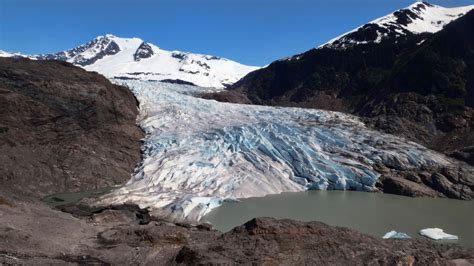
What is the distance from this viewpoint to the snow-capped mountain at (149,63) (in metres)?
105

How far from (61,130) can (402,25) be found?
177ft

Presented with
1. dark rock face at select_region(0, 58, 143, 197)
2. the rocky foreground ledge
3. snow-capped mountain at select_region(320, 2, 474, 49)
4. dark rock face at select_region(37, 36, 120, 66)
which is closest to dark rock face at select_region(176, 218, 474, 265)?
the rocky foreground ledge

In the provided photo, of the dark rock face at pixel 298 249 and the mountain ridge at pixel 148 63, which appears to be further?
the mountain ridge at pixel 148 63

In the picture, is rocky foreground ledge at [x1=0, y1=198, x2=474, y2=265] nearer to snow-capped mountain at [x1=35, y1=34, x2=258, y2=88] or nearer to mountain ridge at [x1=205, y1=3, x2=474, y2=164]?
mountain ridge at [x1=205, y1=3, x2=474, y2=164]

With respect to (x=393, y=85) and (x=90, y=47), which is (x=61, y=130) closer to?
(x=393, y=85)

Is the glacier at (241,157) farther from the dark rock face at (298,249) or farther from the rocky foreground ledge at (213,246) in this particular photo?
the dark rock face at (298,249)

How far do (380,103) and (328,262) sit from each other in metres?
32.9

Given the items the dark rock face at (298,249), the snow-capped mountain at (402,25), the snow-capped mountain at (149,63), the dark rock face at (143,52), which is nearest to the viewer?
the dark rock face at (298,249)

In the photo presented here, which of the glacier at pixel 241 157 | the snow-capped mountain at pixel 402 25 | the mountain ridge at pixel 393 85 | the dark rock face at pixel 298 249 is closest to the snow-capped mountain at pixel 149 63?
the mountain ridge at pixel 393 85

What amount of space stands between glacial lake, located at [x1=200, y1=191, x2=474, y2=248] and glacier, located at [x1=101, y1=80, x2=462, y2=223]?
789 mm

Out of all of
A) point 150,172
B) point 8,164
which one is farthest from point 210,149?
point 8,164

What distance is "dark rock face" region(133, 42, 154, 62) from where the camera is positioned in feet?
401

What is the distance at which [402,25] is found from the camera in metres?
66.9

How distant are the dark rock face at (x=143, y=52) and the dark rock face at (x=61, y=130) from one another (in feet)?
311
